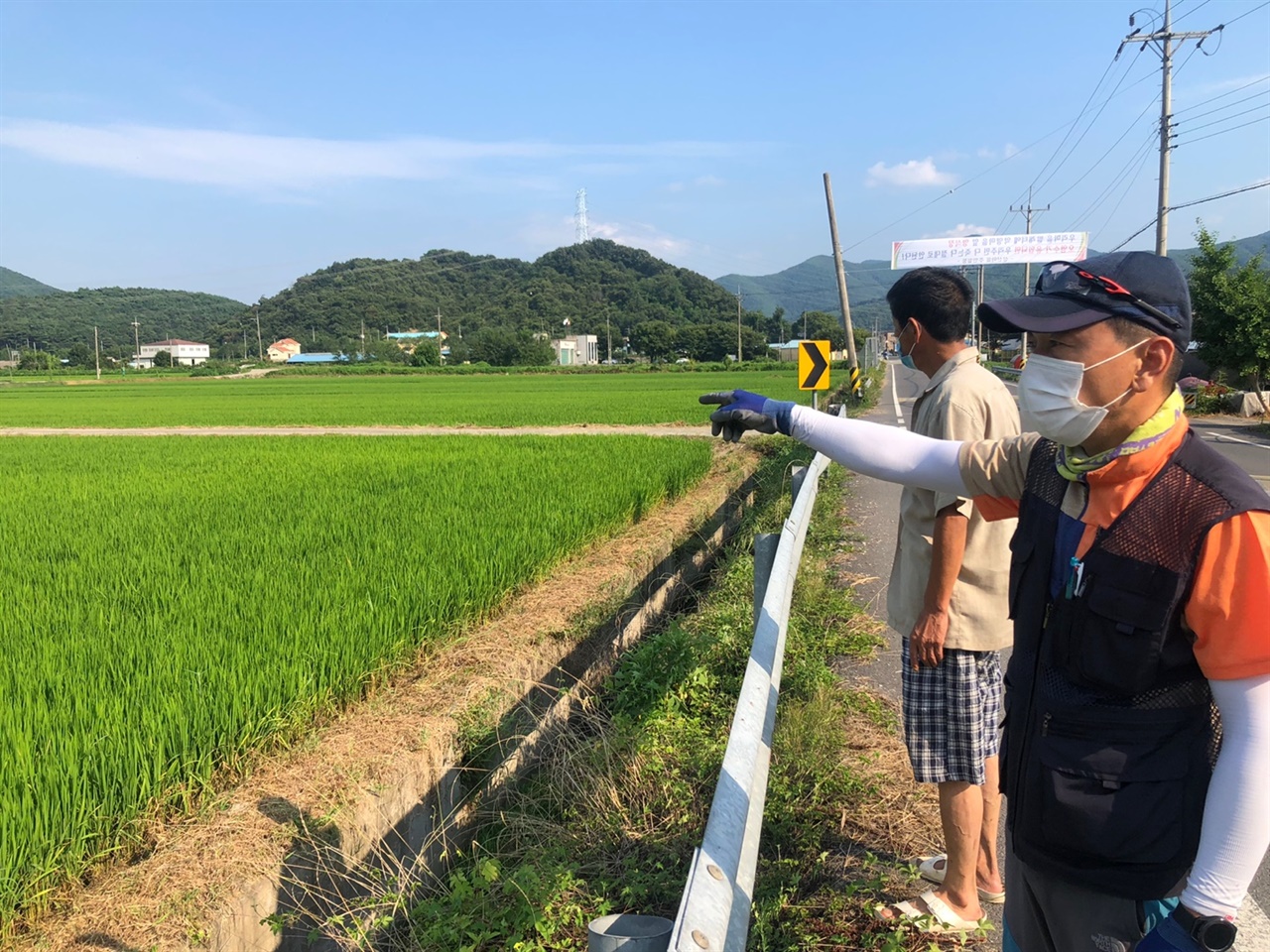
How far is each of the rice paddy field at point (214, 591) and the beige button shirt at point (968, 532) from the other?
2.43 metres

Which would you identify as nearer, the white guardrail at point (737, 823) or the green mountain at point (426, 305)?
the white guardrail at point (737, 823)

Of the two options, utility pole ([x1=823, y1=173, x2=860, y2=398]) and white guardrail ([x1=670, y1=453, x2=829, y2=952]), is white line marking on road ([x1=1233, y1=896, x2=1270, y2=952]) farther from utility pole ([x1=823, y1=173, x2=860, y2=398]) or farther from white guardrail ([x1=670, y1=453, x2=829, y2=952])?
utility pole ([x1=823, y1=173, x2=860, y2=398])

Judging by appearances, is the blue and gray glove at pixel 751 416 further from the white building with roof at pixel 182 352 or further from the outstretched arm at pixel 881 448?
the white building with roof at pixel 182 352

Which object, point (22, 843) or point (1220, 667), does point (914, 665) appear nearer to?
point (1220, 667)

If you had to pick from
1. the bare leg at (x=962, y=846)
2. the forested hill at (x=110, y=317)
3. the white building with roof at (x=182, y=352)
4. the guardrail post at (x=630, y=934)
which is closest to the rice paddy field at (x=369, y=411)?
the bare leg at (x=962, y=846)

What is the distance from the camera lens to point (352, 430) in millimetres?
19391

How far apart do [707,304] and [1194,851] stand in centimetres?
12697

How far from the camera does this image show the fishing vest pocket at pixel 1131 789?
1276 mm

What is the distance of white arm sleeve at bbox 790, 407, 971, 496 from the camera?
186cm

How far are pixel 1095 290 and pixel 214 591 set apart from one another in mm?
4555

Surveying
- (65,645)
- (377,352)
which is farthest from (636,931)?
(377,352)

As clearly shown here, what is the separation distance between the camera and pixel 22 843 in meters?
2.39

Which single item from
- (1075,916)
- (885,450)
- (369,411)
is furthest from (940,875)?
(369,411)

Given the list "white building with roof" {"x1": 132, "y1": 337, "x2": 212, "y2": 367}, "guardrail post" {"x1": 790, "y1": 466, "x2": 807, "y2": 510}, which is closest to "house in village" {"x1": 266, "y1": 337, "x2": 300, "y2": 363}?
"white building with roof" {"x1": 132, "y1": 337, "x2": 212, "y2": 367}
